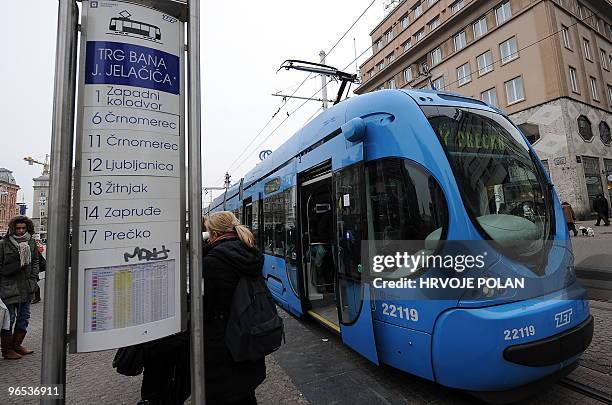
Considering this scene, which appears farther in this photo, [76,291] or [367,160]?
[367,160]

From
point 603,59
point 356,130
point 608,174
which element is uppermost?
point 603,59

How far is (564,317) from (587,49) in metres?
28.1

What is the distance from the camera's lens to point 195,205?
185 centimetres

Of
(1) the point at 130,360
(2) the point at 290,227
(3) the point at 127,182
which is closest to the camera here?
(3) the point at 127,182

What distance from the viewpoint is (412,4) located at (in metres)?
32.4

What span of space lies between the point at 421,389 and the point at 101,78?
141 inches

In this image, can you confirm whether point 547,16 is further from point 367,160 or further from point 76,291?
point 76,291

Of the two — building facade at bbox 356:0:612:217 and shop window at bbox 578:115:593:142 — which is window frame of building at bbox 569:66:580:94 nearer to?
building facade at bbox 356:0:612:217

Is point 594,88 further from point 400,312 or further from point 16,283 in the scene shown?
point 16,283

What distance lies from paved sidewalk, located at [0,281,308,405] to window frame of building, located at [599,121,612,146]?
2582 cm

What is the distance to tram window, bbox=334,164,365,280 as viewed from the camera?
12.1ft

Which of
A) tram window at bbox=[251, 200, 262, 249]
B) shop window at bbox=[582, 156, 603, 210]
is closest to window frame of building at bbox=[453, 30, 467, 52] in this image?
shop window at bbox=[582, 156, 603, 210]


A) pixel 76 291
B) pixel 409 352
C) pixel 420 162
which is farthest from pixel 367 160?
pixel 76 291

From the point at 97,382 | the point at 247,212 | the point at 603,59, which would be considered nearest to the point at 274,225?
the point at 247,212
